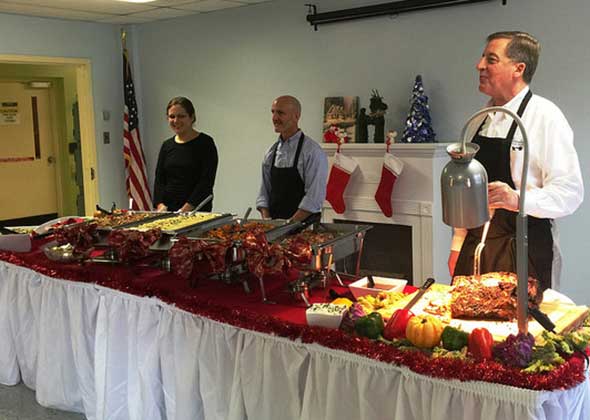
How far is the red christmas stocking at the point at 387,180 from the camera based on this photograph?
179 inches

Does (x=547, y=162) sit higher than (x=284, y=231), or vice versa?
(x=547, y=162)

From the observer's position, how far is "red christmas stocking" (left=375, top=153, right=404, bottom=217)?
454cm

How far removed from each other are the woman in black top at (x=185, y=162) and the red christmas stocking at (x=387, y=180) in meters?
1.21

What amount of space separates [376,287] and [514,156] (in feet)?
2.27

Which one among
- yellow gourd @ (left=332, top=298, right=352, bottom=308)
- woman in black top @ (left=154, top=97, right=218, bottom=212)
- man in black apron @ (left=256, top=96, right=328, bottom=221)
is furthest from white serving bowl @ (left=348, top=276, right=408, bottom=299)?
woman in black top @ (left=154, top=97, right=218, bottom=212)

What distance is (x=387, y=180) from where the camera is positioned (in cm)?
458

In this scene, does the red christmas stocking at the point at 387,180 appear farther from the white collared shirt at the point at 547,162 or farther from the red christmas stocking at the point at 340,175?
the white collared shirt at the point at 547,162

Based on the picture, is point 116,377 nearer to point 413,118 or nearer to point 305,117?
point 413,118

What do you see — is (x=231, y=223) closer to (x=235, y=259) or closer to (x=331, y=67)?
(x=235, y=259)

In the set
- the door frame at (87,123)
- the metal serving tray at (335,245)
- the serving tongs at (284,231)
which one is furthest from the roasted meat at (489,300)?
the door frame at (87,123)

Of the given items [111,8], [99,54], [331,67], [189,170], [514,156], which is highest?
[111,8]

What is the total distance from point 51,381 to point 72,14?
3.75 meters

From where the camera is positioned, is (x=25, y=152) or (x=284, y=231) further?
(x=25, y=152)

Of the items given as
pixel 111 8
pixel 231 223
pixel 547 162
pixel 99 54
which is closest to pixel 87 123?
pixel 99 54
